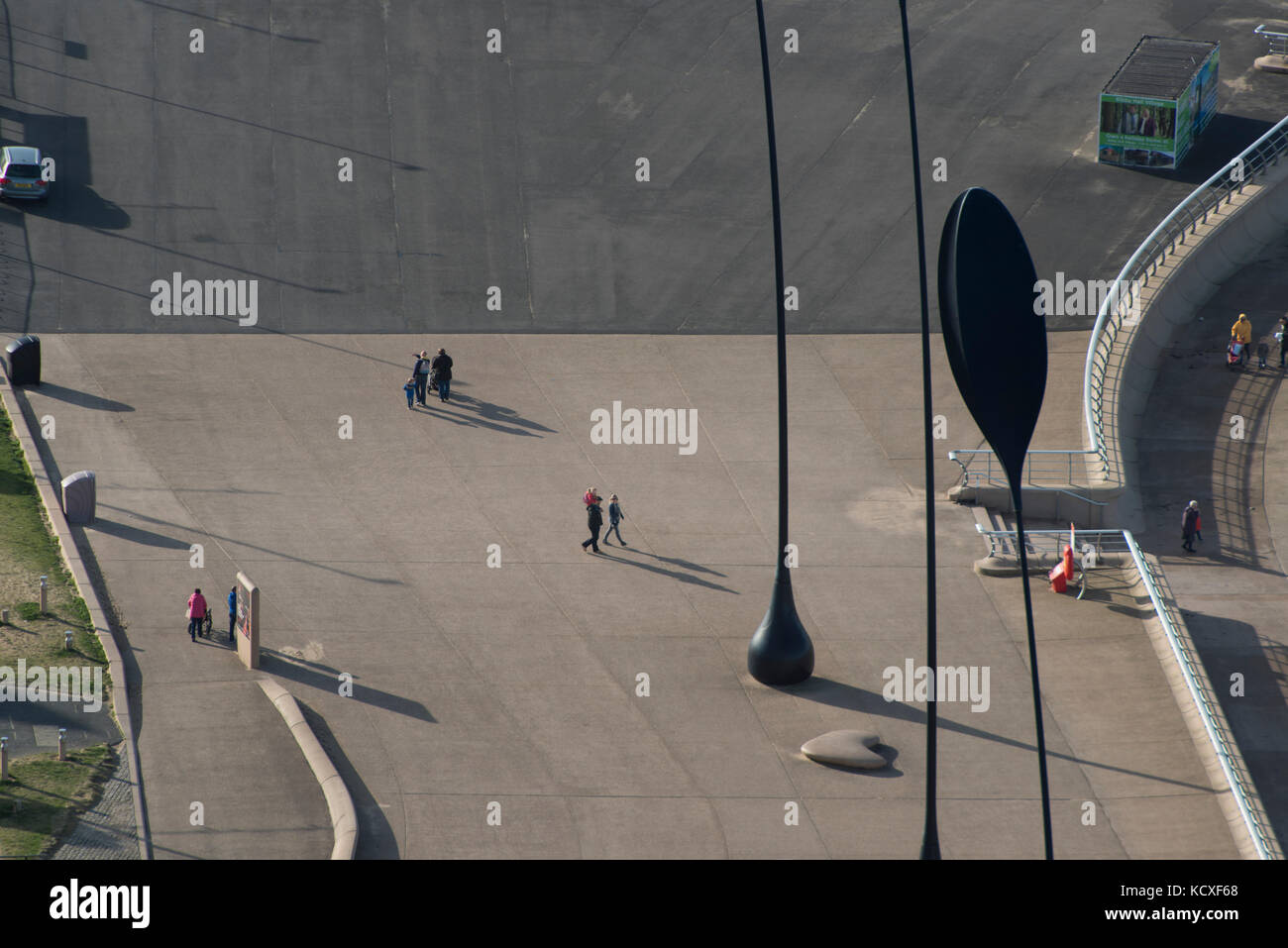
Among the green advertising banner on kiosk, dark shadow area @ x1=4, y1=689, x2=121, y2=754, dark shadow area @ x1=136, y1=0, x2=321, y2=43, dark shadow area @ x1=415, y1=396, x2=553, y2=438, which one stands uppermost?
dark shadow area @ x1=136, y1=0, x2=321, y2=43

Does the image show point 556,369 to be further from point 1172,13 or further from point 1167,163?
point 1172,13

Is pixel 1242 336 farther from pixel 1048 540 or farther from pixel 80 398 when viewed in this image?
pixel 80 398

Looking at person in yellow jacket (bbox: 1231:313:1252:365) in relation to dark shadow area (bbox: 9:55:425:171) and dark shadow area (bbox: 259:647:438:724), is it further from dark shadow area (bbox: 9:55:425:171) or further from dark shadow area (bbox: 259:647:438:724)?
dark shadow area (bbox: 259:647:438:724)

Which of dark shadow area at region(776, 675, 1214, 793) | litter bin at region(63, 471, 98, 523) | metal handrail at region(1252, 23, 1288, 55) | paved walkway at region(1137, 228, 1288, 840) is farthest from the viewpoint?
metal handrail at region(1252, 23, 1288, 55)

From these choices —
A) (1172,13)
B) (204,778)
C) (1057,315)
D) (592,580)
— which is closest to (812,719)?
(592,580)

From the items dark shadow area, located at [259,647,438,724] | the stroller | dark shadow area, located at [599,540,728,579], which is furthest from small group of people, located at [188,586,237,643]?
the stroller
